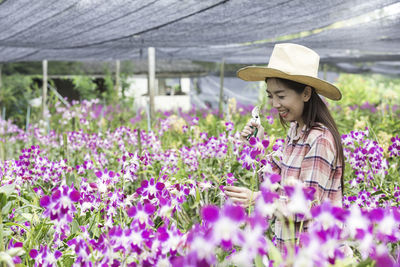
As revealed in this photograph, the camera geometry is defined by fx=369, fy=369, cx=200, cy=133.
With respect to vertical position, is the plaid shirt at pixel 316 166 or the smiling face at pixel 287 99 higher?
the smiling face at pixel 287 99

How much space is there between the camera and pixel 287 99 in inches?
54.5

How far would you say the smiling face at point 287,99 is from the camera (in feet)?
4.53

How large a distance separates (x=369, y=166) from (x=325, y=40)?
2.80 m

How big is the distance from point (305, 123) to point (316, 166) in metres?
0.22

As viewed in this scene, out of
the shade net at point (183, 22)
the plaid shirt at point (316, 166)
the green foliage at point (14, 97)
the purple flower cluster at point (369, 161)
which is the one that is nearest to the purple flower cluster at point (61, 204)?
the plaid shirt at point (316, 166)

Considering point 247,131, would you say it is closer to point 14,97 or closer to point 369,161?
point 369,161

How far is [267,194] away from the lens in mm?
651

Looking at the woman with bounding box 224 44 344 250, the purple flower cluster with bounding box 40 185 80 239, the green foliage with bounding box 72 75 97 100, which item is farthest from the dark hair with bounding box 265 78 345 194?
the green foliage with bounding box 72 75 97 100

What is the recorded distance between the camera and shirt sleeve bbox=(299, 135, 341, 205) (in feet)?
4.06

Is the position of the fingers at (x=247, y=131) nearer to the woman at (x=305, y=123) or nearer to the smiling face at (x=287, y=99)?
the woman at (x=305, y=123)

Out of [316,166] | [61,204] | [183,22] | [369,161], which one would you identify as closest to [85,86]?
[183,22]

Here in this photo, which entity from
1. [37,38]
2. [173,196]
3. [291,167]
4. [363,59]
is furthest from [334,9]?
[363,59]

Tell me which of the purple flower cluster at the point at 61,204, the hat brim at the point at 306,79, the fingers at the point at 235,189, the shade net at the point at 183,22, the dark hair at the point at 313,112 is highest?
the shade net at the point at 183,22

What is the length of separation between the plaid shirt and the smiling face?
0.24 feet
